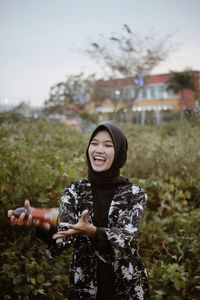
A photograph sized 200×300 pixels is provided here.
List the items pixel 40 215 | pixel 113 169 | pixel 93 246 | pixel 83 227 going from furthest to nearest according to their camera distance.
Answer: pixel 113 169 → pixel 93 246 → pixel 40 215 → pixel 83 227

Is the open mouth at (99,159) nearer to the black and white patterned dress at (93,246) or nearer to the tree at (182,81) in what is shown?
the black and white patterned dress at (93,246)

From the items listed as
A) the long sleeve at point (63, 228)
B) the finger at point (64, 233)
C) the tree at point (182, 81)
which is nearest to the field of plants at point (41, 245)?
the long sleeve at point (63, 228)

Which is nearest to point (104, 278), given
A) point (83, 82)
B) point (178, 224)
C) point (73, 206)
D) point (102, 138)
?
point (73, 206)

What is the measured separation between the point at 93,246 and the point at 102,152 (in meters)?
0.49

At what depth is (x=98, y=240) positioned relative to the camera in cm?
137

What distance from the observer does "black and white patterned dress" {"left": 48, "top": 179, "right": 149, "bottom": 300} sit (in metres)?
1.57

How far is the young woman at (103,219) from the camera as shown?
5.20 ft

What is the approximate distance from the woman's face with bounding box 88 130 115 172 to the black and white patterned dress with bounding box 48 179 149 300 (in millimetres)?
117

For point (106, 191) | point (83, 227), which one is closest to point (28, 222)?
point (83, 227)

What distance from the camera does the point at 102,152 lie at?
1679mm

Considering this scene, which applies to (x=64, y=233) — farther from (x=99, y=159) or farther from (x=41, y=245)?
(x=41, y=245)

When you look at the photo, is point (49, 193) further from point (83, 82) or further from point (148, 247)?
point (83, 82)

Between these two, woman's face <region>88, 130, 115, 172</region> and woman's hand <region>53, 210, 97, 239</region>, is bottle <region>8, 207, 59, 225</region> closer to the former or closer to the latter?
woman's hand <region>53, 210, 97, 239</region>

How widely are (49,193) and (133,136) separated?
496 cm
